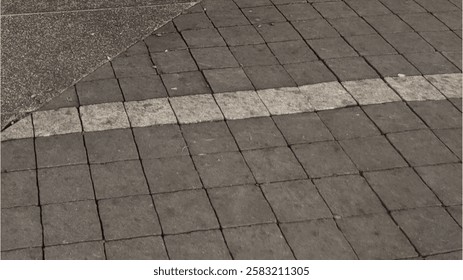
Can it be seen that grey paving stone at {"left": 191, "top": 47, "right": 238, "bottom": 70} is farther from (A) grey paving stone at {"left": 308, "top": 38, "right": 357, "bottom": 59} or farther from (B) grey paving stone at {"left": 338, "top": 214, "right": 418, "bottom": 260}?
(B) grey paving stone at {"left": 338, "top": 214, "right": 418, "bottom": 260}

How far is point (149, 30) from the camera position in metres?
7.20

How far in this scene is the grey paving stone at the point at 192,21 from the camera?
7.28 meters

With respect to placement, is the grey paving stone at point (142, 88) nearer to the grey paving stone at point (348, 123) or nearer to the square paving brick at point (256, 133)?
the square paving brick at point (256, 133)

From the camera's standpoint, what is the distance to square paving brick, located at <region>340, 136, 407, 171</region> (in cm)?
524

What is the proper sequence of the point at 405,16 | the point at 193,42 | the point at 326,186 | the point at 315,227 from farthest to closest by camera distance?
the point at 405,16 → the point at 193,42 → the point at 326,186 → the point at 315,227

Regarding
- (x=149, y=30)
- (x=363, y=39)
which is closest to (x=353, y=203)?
(x=363, y=39)

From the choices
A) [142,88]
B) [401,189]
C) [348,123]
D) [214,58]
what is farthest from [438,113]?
[142,88]

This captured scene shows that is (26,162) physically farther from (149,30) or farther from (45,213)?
(149,30)

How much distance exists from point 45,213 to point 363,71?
10.9 ft

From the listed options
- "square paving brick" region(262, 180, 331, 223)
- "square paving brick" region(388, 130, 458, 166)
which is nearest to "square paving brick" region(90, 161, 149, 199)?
"square paving brick" region(262, 180, 331, 223)

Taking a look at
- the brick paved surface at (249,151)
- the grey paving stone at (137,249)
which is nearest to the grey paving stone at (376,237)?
the brick paved surface at (249,151)

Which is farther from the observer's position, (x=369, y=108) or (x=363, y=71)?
(x=363, y=71)

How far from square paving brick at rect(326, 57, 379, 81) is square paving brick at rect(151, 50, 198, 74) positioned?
4.39 feet

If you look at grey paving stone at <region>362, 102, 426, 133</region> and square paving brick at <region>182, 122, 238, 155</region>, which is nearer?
square paving brick at <region>182, 122, 238, 155</region>
